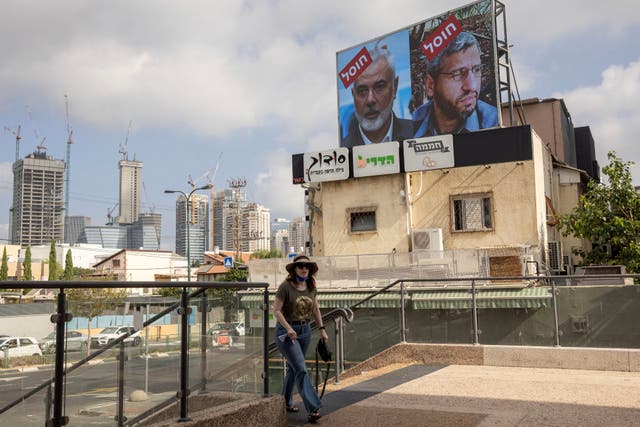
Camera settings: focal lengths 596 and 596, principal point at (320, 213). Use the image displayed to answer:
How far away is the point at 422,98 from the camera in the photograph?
31.1 metres

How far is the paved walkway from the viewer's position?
614 cm

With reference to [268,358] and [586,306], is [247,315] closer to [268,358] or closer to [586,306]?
[268,358]

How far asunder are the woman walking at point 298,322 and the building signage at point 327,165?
23.3m

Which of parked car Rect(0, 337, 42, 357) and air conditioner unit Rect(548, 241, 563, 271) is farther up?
air conditioner unit Rect(548, 241, 563, 271)

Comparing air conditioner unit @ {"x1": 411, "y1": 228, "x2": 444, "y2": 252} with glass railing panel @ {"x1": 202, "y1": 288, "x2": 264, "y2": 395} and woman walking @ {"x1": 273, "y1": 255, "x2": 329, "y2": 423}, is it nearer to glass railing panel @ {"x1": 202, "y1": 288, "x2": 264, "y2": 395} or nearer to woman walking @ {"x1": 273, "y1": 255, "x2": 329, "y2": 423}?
woman walking @ {"x1": 273, "y1": 255, "x2": 329, "y2": 423}

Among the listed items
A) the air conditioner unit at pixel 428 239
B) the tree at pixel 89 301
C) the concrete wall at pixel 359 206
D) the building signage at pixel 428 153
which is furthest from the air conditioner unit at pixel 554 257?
the tree at pixel 89 301

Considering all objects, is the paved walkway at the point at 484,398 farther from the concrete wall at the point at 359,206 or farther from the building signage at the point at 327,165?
the building signage at the point at 327,165

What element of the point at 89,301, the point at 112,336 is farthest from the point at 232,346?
the point at 89,301

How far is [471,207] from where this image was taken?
89.6ft

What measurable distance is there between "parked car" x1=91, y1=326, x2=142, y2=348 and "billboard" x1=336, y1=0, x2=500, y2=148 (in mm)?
25926

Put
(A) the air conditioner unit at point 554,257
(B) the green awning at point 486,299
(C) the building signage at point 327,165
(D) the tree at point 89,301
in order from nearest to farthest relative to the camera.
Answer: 1. (D) the tree at point 89,301
2. (B) the green awning at point 486,299
3. (A) the air conditioner unit at point 554,257
4. (C) the building signage at point 327,165

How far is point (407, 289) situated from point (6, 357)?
897 cm

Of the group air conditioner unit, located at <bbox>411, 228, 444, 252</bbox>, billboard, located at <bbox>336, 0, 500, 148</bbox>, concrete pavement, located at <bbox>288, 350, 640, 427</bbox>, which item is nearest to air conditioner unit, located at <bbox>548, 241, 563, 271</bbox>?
air conditioner unit, located at <bbox>411, 228, 444, 252</bbox>

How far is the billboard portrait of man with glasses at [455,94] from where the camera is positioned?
29.1 meters
